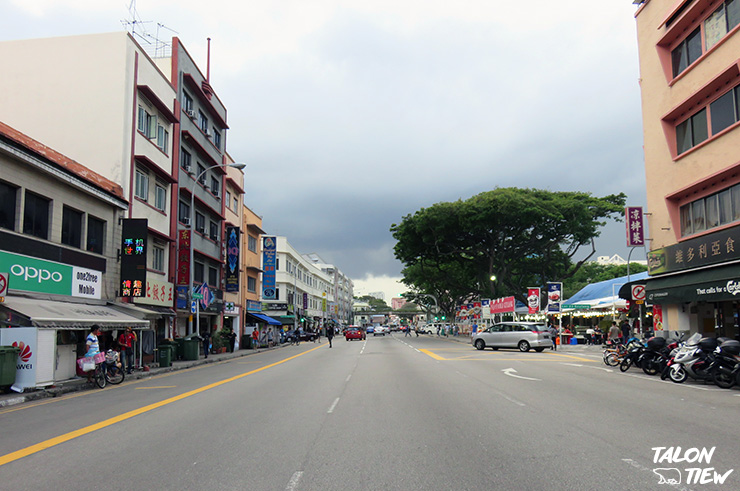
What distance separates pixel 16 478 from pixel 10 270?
42.7 ft

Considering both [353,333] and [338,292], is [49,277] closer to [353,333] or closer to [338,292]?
[353,333]

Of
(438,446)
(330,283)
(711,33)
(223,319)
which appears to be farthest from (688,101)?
(330,283)

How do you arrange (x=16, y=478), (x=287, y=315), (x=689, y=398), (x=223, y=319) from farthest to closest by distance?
1. (x=287, y=315)
2. (x=223, y=319)
3. (x=689, y=398)
4. (x=16, y=478)

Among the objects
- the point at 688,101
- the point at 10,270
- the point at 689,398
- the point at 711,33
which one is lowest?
the point at 689,398

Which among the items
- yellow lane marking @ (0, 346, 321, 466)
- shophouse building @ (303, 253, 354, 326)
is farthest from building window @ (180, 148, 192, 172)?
shophouse building @ (303, 253, 354, 326)

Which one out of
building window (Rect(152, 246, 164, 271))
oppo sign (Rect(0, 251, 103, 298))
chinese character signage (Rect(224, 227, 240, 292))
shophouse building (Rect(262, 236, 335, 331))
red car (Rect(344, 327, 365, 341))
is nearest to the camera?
oppo sign (Rect(0, 251, 103, 298))

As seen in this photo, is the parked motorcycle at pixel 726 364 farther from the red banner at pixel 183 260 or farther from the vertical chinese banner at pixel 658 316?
the red banner at pixel 183 260

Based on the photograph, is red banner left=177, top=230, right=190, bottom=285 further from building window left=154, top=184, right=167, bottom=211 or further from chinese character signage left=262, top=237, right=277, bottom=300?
chinese character signage left=262, top=237, right=277, bottom=300

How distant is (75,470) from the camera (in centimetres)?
651

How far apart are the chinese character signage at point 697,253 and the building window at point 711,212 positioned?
2.08 feet

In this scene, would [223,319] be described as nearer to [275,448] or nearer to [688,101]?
[688,101]

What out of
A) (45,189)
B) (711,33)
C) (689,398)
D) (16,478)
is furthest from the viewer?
(711,33)

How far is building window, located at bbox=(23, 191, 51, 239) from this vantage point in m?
18.7

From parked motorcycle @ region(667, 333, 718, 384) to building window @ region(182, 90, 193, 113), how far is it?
96.3 ft
